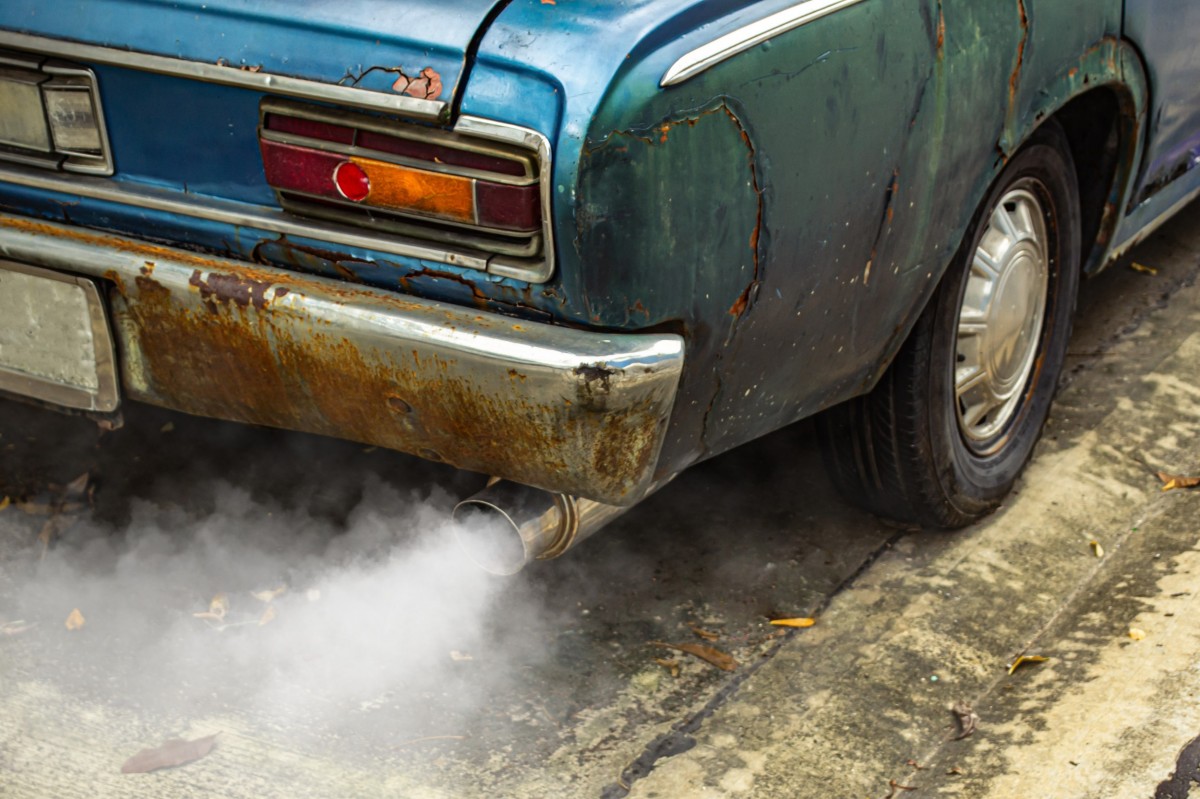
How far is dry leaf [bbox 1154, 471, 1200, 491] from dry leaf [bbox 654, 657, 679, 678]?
1.37 m

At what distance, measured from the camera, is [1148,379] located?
3.70 metres

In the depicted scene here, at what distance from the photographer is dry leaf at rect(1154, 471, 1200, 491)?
3.23 m

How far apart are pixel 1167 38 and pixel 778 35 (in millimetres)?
1385

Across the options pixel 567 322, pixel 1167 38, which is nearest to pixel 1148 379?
pixel 1167 38

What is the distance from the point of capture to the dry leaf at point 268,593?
279 centimetres

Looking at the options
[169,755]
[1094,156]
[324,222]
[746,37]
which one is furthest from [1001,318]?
[169,755]

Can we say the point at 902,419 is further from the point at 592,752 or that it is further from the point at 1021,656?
the point at 592,752

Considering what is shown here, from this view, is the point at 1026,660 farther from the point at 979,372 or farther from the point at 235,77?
the point at 235,77

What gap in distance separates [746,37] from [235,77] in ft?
2.44

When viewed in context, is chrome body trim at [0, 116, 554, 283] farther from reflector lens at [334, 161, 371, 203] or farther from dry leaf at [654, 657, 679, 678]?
dry leaf at [654, 657, 679, 678]

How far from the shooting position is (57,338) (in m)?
2.17

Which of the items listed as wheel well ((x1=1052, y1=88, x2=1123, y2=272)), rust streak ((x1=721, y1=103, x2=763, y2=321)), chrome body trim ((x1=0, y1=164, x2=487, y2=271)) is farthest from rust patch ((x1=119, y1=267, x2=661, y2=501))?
wheel well ((x1=1052, y1=88, x2=1123, y2=272))

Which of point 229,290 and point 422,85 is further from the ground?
point 422,85

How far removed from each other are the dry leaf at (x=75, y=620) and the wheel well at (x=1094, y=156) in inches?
88.7
